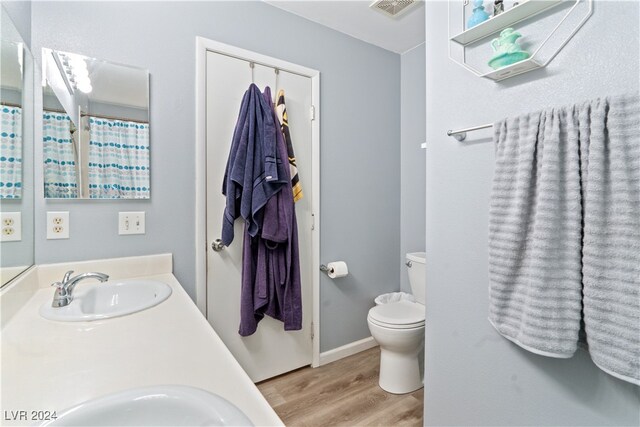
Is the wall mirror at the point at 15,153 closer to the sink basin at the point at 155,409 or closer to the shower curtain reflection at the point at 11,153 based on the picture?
the shower curtain reflection at the point at 11,153

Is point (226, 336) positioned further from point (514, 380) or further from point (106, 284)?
point (514, 380)

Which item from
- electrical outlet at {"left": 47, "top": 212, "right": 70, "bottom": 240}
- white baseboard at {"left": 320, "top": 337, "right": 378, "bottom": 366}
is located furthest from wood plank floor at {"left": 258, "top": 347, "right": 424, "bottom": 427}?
electrical outlet at {"left": 47, "top": 212, "right": 70, "bottom": 240}

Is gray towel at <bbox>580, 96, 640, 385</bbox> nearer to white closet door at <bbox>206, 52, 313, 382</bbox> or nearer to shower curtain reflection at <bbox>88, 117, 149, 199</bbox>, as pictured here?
white closet door at <bbox>206, 52, 313, 382</bbox>

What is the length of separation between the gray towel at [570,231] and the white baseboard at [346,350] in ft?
4.77

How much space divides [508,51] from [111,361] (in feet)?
4.55

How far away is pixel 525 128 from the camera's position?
3.05 feet

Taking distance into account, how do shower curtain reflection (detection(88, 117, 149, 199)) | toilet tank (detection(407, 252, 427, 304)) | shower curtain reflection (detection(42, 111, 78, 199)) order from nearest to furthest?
shower curtain reflection (detection(42, 111, 78, 199))
shower curtain reflection (detection(88, 117, 149, 199))
toilet tank (detection(407, 252, 427, 304))

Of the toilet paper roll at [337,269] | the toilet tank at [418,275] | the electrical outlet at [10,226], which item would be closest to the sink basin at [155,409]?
the electrical outlet at [10,226]

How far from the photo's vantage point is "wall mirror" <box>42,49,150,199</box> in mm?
1332

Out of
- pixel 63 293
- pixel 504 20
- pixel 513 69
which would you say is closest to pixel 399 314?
pixel 513 69

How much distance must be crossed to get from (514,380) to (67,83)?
7.05 ft

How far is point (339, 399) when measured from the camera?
5.82ft

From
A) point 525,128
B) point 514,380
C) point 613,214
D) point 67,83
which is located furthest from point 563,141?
point 67,83

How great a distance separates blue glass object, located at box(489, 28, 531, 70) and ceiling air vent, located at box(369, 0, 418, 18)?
1.15 metres
